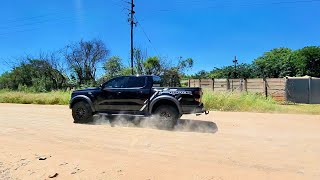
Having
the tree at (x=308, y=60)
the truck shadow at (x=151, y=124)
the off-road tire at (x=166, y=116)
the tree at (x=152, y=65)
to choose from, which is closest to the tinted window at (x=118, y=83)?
the truck shadow at (x=151, y=124)

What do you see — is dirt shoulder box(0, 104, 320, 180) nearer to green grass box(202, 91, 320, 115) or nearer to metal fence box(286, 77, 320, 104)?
green grass box(202, 91, 320, 115)

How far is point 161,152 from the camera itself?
26.5ft

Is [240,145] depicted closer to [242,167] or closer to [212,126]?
[242,167]

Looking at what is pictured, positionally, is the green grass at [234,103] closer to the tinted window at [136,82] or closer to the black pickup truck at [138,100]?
the black pickup truck at [138,100]

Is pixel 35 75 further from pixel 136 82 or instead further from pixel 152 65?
pixel 136 82

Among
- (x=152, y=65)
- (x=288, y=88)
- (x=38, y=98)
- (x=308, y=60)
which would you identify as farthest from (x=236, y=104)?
(x=308, y=60)

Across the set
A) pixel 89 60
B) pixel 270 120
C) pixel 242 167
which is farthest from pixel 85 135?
pixel 89 60

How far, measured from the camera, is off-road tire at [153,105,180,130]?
1120 centimetres

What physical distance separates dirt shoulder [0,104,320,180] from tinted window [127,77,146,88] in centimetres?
142

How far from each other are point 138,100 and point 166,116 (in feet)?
3.52

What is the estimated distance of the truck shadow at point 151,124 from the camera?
1127 cm

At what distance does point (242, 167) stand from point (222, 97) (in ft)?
39.1

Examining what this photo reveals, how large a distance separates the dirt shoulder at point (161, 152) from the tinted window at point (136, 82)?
4.67 ft

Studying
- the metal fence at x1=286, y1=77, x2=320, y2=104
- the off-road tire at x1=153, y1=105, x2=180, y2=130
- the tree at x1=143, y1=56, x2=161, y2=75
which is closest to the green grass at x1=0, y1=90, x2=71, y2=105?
the tree at x1=143, y1=56, x2=161, y2=75
